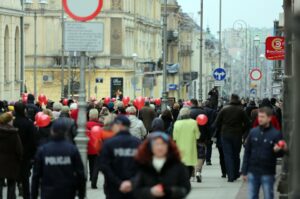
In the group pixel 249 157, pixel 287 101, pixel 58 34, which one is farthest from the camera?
pixel 58 34

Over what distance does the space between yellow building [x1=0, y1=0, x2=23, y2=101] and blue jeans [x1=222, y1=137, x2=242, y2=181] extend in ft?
120

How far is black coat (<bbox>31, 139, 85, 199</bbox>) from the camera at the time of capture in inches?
497

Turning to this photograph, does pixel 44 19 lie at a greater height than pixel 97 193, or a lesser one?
greater

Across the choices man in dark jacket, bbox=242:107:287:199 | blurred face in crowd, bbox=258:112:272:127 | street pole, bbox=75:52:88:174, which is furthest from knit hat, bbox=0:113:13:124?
blurred face in crowd, bbox=258:112:272:127

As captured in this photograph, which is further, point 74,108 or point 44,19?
point 44,19

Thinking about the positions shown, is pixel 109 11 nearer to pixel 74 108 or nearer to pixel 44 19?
pixel 44 19

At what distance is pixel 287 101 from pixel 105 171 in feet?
19.8

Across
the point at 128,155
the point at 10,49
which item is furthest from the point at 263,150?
the point at 10,49

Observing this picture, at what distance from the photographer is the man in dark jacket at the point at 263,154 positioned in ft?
49.4

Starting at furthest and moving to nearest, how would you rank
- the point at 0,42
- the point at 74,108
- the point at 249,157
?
the point at 0,42 → the point at 74,108 → the point at 249,157

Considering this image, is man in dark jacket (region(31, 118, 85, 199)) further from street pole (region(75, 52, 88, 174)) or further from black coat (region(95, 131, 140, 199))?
street pole (region(75, 52, 88, 174))

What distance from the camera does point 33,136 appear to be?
18.6 m

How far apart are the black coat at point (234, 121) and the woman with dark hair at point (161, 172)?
13459 mm

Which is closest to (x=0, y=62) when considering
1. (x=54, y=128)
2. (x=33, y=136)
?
(x=33, y=136)
